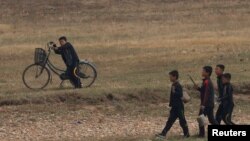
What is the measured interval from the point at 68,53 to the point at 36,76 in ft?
3.84

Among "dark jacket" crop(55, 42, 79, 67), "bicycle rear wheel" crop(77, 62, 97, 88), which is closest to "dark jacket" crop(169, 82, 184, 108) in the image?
"dark jacket" crop(55, 42, 79, 67)

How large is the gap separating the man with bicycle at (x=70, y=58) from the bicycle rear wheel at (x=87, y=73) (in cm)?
14

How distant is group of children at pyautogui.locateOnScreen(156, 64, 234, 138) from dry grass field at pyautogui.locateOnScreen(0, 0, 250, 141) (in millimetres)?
529

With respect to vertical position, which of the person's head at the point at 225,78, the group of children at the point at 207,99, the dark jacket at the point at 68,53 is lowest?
the group of children at the point at 207,99

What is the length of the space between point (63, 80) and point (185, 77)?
3656mm

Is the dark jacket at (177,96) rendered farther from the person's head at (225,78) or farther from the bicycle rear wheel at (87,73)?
the bicycle rear wheel at (87,73)

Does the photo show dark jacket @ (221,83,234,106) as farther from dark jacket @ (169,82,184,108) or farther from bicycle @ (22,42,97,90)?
bicycle @ (22,42,97,90)

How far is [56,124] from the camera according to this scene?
1653 centimetres

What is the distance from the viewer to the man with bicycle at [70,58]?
1884 centimetres

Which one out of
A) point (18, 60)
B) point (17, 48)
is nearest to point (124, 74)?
point (18, 60)

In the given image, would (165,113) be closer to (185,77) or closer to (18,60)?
(185,77)

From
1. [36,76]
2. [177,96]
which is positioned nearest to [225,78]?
[177,96]

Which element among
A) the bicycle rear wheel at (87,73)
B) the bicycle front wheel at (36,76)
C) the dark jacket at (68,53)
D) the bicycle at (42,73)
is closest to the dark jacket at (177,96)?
the dark jacket at (68,53)

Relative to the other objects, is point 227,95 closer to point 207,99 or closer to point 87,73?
point 207,99
